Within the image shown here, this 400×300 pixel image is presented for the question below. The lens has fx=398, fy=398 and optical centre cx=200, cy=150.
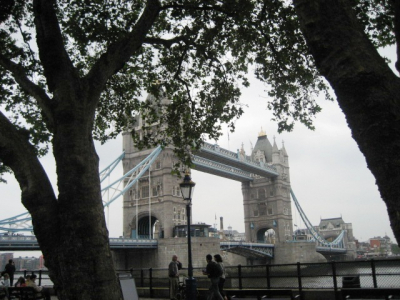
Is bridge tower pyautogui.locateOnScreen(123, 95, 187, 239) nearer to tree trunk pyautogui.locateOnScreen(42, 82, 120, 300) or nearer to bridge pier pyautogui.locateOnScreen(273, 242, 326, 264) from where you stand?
bridge pier pyautogui.locateOnScreen(273, 242, 326, 264)

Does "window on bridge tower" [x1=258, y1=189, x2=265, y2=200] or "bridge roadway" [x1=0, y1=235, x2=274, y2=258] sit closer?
"bridge roadway" [x1=0, y1=235, x2=274, y2=258]

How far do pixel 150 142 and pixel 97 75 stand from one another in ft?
18.4

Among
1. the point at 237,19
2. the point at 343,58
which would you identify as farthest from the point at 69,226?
the point at 237,19

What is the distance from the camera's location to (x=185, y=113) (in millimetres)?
11281

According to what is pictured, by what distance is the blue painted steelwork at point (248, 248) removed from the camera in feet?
148

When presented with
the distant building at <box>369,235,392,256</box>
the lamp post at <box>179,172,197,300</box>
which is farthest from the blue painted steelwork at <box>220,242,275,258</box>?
the distant building at <box>369,235,392,256</box>

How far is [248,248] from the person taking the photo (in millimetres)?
48469

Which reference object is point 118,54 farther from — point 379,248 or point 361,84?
point 379,248

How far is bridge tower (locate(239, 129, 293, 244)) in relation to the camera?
72.6 meters

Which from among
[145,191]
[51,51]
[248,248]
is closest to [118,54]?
[51,51]

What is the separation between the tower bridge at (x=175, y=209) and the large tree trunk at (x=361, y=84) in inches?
985

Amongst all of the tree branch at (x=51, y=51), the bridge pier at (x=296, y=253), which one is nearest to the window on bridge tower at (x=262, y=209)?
the bridge pier at (x=296, y=253)

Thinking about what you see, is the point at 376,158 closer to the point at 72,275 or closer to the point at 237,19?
the point at 72,275

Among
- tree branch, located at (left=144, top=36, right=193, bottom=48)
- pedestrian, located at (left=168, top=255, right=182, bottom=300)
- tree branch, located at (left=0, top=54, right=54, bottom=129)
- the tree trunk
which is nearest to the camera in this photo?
the tree trunk
